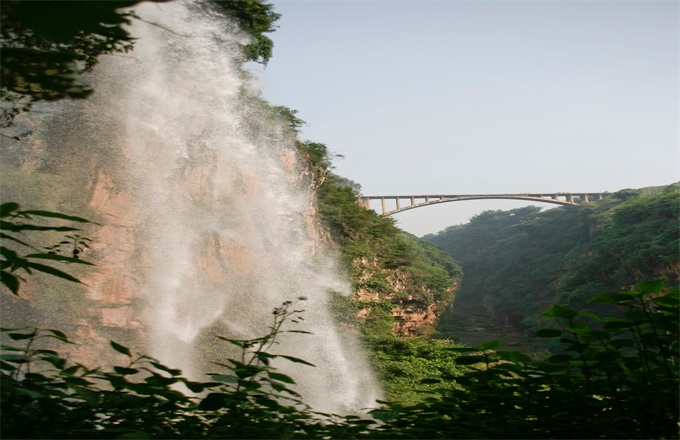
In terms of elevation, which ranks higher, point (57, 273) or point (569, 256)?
point (57, 273)

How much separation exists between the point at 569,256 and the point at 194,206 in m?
32.5

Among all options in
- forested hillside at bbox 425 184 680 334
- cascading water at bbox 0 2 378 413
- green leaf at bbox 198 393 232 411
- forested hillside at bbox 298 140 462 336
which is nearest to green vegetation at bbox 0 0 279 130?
green leaf at bbox 198 393 232 411

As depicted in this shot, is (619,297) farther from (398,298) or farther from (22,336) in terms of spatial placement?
(398,298)

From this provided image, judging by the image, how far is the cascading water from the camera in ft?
39.2

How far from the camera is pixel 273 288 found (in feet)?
50.7

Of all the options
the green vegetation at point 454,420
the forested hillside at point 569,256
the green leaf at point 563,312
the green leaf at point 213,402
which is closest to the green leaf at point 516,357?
the green vegetation at point 454,420

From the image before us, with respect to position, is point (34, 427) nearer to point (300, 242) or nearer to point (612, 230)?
point (300, 242)

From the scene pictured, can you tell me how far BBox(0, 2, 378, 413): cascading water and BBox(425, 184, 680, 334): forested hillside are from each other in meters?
14.5

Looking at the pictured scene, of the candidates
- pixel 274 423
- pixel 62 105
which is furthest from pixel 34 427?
Result: pixel 62 105

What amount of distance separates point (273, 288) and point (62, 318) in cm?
622

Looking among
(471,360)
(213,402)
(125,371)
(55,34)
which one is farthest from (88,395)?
(471,360)

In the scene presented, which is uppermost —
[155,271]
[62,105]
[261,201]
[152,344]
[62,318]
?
[62,105]

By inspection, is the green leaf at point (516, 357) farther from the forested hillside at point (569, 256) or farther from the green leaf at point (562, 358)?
the forested hillside at point (569, 256)

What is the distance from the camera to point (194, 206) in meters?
14.6
